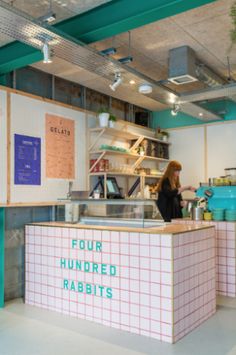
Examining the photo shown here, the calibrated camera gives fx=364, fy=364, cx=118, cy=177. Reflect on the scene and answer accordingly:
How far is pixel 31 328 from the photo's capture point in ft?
11.1

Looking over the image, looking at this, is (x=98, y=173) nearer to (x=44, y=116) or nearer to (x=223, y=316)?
(x=44, y=116)

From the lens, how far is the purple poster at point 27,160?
4.24 metres

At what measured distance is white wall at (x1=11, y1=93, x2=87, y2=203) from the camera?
4.23 metres

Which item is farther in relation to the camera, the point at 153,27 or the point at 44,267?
the point at 44,267

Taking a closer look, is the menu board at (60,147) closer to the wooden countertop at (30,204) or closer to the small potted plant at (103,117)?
the wooden countertop at (30,204)

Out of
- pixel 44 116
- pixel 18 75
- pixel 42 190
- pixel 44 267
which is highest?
pixel 18 75

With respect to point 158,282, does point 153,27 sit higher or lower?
higher

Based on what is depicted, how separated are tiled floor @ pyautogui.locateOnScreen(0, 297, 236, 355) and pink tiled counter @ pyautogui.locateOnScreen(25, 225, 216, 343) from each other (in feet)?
0.38

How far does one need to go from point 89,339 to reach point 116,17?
274cm

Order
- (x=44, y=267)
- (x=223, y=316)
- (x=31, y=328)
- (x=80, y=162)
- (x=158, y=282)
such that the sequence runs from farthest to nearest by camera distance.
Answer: (x=80, y=162)
(x=44, y=267)
(x=223, y=316)
(x=31, y=328)
(x=158, y=282)

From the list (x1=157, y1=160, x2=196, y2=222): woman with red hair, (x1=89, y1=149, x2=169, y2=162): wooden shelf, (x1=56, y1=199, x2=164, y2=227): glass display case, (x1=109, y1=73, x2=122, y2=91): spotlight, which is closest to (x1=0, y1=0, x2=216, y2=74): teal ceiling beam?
(x1=109, y1=73, x2=122, y2=91): spotlight

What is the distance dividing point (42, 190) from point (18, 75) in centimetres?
144

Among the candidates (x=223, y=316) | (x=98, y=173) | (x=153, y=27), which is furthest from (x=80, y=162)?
(x=223, y=316)

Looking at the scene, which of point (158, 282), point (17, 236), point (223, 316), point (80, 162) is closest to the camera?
point (158, 282)
